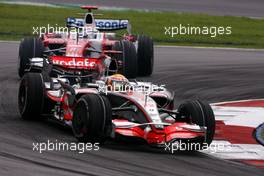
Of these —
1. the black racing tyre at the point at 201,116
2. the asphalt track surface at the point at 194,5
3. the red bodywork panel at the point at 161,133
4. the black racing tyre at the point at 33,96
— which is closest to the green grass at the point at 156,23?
the asphalt track surface at the point at 194,5

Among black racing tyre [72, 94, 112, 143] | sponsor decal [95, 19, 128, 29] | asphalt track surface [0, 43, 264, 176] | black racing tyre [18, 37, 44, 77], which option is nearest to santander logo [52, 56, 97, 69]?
asphalt track surface [0, 43, 264, 176]

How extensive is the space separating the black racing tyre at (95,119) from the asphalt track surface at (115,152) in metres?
0.23

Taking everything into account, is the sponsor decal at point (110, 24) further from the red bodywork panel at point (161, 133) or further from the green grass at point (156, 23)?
the red bodywork panel at point (161, 133)

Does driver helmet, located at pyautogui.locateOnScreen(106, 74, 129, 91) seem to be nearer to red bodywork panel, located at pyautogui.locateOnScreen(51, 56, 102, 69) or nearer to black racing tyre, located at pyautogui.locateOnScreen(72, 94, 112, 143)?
black racing tyre, located at pyautogui.locateOnScreen(72, 94, 112, 143)

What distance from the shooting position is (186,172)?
38.6 feet

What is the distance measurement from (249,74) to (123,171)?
12.8m

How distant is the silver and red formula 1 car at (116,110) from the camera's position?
1301cm

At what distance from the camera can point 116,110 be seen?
13.7 meters

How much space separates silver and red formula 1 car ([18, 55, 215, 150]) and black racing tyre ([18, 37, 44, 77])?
442 cm

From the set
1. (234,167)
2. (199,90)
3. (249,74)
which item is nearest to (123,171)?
(234,167)

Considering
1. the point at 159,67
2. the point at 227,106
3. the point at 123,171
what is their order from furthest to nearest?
the point at 159,67 → the point at 227,106 → the point at 123,171

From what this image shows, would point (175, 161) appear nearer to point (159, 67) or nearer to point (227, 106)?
point (227, 106)

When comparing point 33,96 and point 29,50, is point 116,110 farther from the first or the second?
point 29,50

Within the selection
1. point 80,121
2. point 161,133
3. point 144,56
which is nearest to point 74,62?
point 80,121
